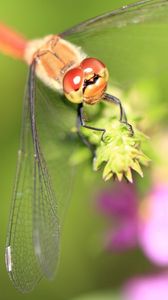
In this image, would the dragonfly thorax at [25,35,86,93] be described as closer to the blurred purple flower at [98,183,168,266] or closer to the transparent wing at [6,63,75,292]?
the transparent wing at [6,63,75,292]

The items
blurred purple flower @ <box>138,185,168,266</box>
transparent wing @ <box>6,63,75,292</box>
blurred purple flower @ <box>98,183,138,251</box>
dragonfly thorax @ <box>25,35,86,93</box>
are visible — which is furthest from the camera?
blurred purple flower @ <box>98,183,138,251</box>

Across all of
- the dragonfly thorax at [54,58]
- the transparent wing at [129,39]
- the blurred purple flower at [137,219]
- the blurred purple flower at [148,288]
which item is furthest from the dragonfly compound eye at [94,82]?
the blurred purple flower at [148,288]

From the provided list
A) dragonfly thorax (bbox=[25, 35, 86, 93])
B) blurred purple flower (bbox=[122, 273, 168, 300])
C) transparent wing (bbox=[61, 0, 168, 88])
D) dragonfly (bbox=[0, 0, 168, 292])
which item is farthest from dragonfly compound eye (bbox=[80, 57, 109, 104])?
blurred purple flower (bbox=[122, 273, 168, 300])

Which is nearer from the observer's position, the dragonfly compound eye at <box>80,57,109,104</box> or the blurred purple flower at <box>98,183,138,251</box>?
the dragonfly compound eye at <box>80,57,109,104</box>

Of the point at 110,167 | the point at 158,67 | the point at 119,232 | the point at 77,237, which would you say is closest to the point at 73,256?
the point at 77,237

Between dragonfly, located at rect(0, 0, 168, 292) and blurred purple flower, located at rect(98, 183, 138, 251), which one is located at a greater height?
dragonfly, located at rect(0, 0, 168, 292)

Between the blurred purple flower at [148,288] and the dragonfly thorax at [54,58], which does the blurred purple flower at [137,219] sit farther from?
the dragonfly thorax at [54,58]

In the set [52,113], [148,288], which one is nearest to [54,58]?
[52,113]
